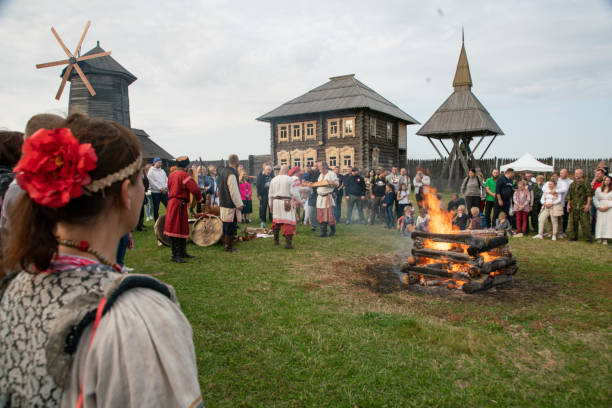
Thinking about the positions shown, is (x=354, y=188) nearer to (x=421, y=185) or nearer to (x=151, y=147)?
(x=421, y=185)

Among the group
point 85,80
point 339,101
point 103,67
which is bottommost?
point 339,101

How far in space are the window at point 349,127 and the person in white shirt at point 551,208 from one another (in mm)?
16466

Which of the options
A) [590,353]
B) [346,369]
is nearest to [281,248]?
[346,369]

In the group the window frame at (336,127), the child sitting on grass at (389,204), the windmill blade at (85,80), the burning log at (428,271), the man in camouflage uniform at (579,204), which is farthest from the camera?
the window frame at (336,127)

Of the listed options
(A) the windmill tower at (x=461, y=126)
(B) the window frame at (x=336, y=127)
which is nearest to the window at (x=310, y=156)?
(B) the window frame at (x=336, y=127)

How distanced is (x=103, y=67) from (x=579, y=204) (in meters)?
26.4

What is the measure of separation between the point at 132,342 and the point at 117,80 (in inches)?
1105

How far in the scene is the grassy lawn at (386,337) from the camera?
10.6 feet

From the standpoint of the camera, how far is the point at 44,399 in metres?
1.13

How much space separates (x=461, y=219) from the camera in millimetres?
9555

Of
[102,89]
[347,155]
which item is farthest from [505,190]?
[102,89]

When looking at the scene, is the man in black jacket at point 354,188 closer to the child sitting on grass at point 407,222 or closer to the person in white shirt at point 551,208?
the child sitting on grass at point 407,222

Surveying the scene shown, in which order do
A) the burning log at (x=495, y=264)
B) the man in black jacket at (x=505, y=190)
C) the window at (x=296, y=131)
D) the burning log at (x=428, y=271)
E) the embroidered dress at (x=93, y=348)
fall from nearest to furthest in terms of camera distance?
the embroidered dress at (x=93, y=348) → the burning log at (x=495, y=264) → the burning log at (x=428, y=271) → the man in black jacket at (x=505, y=190) → the window at (x=296, y=131)

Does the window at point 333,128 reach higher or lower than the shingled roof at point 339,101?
lower
